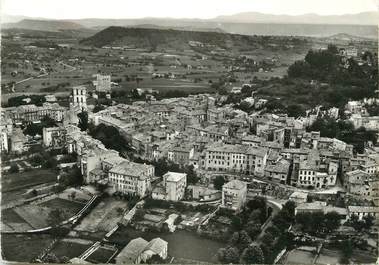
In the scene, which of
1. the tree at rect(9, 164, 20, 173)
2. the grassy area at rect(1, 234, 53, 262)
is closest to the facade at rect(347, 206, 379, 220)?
the grassy area at rect(1, 234, 53, 262)

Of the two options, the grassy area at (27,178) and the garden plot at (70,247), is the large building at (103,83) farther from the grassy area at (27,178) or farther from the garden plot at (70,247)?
the garden plot at (70,247)

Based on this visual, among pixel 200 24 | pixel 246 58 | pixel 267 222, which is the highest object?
pixel 200 24

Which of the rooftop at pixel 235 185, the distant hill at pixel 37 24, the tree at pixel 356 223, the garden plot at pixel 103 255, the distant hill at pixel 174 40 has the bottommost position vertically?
the garden plot at pixel 103 255

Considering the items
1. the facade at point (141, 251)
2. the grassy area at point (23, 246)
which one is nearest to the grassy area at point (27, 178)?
the grassy area at point (23, 246)

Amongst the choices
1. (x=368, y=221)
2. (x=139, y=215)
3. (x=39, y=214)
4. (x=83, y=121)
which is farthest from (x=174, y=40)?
(x=368, y=221)

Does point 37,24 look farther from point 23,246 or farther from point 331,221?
point 331,221

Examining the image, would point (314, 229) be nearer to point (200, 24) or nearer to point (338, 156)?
point (338, 156)

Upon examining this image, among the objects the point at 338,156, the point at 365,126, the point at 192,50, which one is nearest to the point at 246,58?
the point at 192,50

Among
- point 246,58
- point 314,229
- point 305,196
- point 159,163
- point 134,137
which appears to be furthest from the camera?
point 246,58

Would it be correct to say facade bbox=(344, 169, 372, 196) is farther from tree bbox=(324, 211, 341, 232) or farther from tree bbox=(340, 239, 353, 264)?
tree bbox=(340, 239, 353, 264)
